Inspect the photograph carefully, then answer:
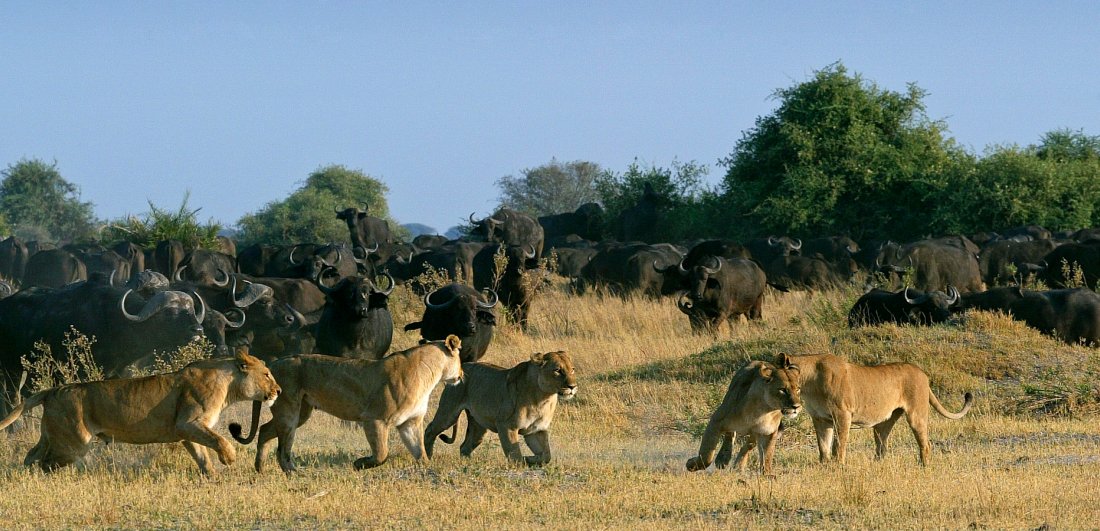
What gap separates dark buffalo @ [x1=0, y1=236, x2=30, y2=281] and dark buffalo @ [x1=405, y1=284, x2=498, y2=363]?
16.1m

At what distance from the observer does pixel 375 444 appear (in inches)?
345

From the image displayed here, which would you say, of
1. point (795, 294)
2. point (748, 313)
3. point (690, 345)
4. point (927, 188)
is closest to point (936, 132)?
point (927, 188)

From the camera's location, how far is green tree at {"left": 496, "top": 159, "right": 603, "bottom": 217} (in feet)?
263

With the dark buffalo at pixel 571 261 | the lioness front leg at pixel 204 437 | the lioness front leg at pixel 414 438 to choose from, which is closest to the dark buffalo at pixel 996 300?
the lioness front leg at pixel 414 438

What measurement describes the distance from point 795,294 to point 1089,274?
14.9ft

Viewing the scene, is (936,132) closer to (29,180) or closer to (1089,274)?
(1089,274)

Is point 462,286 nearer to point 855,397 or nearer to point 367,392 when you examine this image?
point 367,392

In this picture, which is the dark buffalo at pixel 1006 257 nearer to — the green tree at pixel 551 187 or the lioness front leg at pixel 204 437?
the lioness front leg at pixel 204 437

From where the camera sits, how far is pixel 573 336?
19.0 meters

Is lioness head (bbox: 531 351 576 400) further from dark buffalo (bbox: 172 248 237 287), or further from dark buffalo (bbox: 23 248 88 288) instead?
dark buffalo (bbox: 23 248 88 288)

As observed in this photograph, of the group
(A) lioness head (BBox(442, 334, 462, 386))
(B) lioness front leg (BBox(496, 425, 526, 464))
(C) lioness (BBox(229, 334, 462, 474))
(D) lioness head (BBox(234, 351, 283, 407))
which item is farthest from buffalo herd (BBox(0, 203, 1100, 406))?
(B) lioness front leg (BBox(496, 425, 526, 464))

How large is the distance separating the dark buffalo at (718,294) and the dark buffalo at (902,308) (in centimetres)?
258

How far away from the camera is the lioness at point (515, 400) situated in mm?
9000

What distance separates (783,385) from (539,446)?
68.9 inches
